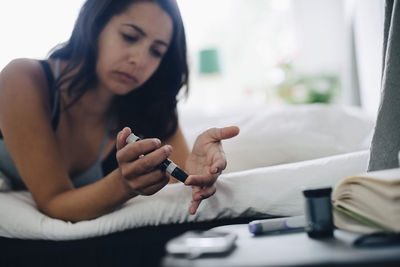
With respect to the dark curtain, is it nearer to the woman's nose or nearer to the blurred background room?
the woman's nose

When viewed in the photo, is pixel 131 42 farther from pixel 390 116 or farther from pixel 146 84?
pixel 390 116

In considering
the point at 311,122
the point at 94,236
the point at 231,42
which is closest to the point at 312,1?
the point at 231,42

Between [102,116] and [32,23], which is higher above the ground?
[32,23]

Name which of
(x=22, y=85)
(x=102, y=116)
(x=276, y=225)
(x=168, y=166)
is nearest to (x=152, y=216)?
(x=168, y=166)

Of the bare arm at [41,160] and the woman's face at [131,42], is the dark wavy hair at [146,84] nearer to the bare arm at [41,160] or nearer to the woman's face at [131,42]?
the woman's face at [131,42]

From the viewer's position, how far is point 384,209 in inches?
18.4

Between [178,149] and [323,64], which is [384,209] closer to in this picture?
[178,149]

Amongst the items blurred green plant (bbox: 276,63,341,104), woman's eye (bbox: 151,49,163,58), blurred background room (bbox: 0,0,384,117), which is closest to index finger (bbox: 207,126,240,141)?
woman's eye (bbox: 151,49,163,58)

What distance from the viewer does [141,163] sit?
63 cm

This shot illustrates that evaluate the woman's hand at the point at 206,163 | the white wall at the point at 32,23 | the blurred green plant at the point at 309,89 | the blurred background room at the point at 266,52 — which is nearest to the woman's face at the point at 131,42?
the woman's hand at the point at 206,163

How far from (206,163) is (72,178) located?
19.8 inches

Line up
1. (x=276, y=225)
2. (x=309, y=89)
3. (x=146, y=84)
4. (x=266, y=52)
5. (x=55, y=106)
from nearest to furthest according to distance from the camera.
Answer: (x=276, y=225) → (x=55, y=106) → (x=146, y=84) → (x=309, y=89) → (x=266, y=52)

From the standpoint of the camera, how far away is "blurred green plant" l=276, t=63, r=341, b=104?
2604mm

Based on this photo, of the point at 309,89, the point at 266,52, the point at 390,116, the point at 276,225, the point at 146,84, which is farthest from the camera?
the point at 266,52
